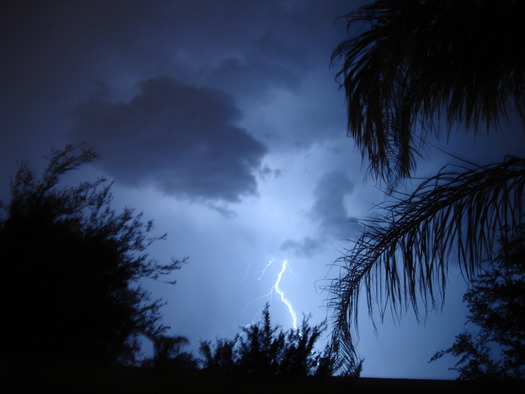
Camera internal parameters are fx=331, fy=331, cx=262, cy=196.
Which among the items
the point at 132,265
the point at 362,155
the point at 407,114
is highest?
the point at 407,114

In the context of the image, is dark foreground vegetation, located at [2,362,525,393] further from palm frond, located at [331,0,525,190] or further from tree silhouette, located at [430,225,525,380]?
tree silhouette, located at [430,225,525,380]

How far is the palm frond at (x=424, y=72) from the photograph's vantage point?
234 cm

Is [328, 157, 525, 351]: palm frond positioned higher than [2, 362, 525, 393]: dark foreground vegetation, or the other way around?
[328, 157, 525, 351]: palm frond

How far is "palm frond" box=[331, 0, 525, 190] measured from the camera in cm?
234

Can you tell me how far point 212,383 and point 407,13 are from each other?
2.79 m

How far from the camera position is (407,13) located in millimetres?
2529

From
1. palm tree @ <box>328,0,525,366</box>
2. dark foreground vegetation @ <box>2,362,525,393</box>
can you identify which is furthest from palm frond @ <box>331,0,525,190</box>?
dark foreground vegetation @ <box>2,362,525,393</box>

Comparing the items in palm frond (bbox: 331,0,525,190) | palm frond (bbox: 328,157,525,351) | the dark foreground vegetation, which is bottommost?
the dark foreground vegetation

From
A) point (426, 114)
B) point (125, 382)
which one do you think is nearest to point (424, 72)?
point (426, 114)

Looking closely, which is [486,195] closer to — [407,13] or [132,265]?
[407,13]

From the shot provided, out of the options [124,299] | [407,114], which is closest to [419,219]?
[407,114]

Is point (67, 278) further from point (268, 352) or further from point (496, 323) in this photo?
point (496, 323)

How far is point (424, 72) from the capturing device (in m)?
2.62

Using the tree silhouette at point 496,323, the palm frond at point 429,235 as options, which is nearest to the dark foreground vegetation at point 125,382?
the palm frond at point 429,235
